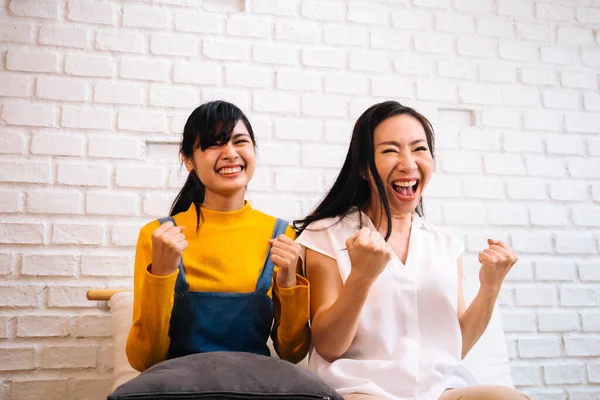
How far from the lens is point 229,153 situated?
142 centimetres

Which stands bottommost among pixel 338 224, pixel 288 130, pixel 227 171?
pixel 338 224

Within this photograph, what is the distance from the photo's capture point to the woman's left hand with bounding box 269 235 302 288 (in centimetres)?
129

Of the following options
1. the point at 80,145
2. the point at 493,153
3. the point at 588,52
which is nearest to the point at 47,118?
the point at 80,145

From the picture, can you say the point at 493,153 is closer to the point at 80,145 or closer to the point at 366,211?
the point at 366,211

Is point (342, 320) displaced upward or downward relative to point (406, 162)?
downward

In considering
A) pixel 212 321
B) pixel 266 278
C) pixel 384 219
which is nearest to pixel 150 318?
pixel 212 321

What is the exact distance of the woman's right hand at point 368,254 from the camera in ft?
3.96

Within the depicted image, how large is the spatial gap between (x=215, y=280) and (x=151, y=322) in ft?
0.60

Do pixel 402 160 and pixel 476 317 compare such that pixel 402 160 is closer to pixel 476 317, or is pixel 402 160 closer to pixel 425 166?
pixel 425 166

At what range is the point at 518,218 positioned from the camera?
2193mm

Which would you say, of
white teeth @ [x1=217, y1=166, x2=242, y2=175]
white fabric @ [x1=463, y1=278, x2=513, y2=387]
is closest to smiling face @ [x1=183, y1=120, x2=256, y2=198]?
white teeth @ [x1=217, y1=166, x2=242, y2=175]

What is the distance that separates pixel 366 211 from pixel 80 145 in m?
0.94

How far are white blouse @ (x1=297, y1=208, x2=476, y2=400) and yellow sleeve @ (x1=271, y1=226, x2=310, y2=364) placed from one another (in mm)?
50

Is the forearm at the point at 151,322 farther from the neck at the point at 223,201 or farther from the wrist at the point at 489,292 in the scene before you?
the wrist at the point at 489,292
